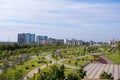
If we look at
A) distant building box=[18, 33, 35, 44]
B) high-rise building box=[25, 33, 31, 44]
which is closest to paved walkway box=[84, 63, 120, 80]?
distant building box=[18, 33, 35, 44]

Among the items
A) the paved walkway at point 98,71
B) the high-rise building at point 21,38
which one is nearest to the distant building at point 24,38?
the high-rise building at point 21,38

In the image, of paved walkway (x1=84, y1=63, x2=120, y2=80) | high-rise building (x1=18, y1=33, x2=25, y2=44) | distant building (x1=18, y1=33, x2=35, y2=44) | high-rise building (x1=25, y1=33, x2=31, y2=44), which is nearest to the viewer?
paved walkway (x1=84, y1=63, x2=120, y2=80)

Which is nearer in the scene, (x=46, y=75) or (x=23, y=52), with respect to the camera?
Answer: (x=46, y=75)

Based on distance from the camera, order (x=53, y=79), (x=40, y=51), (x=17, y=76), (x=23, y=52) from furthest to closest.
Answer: (x=40, y=51) → (x=23, y=52) → (x=17, y=76) → (x=53, y=79)

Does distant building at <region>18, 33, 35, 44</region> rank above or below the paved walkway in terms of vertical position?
above

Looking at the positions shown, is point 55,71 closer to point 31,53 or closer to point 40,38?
point 31,53

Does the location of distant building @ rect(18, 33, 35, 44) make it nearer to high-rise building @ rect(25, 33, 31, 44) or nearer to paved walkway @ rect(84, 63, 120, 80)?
high-rise building @ rect(25, 33, 31, 44)

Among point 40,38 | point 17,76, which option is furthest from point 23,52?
point 40,38

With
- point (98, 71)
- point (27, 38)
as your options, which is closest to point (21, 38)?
point (27, 38)

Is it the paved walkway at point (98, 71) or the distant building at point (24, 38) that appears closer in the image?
the paved walkway at point (98, 71)

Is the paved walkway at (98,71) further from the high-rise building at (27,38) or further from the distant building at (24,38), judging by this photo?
the high-rise building at (27,38)

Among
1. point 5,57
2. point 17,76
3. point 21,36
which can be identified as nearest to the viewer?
point 17,76
